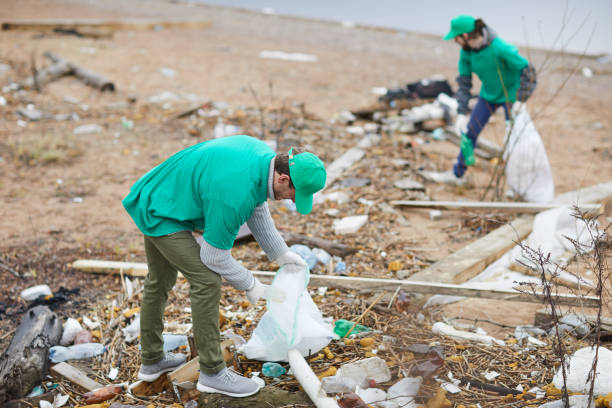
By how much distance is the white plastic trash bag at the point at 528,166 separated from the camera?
194 inches

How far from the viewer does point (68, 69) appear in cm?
897

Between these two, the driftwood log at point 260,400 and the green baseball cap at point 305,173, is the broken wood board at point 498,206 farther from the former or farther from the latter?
the green baseball cap at point 305,173

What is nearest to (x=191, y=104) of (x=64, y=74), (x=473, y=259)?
(x=64, y=74)

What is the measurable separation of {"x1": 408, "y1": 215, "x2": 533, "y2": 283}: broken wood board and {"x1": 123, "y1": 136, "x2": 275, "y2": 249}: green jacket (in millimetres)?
1683

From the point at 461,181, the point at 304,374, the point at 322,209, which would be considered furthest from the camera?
the point at 461,181

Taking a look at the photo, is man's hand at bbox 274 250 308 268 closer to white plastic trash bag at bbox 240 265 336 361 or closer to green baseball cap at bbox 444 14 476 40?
white plastic trash bag at bbox 240 265 336 361

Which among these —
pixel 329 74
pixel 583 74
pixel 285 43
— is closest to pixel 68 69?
pixel 329 74

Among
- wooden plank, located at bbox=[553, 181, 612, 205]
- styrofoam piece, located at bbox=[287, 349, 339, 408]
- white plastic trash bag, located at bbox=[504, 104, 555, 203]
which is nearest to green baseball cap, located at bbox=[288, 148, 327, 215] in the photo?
styrofoam piece, located at bbox=[287, 349, 339, 408]

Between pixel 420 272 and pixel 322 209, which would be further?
pixel 322 209

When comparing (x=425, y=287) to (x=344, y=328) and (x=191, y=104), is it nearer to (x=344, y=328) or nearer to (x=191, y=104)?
(x=344, y=328)

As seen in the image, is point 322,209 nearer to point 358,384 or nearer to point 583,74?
point 358,384

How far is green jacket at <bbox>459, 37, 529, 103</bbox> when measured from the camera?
4.75 m

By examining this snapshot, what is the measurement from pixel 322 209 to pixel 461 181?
5.57ft

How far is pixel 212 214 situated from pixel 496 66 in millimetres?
3628
